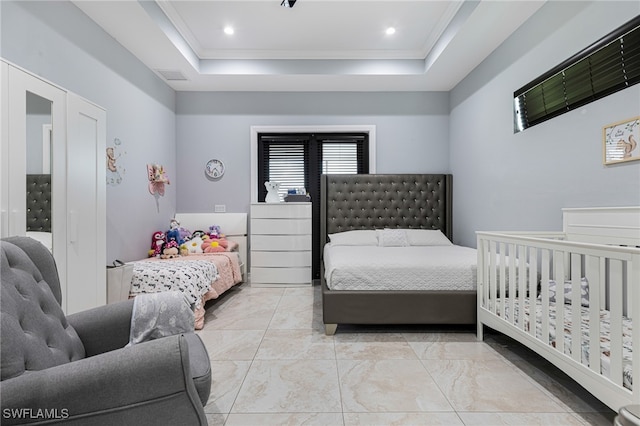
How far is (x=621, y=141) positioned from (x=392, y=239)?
231 cm

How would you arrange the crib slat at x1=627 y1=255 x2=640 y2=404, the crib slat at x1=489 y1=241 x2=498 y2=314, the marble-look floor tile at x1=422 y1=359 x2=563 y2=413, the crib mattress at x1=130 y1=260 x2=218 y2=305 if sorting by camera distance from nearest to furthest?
the crib slat at x1=627 y1=255 x2=640 y2=404 < the marble-look floor tile at x1=422 y1=359 x2=563 y2=413 < the crib slat at x1=489 y1=241 x2=498 y2=314 < the crib mattress at x1=130 y1=260 x2=218 y2=305

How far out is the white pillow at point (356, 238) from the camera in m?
4.09

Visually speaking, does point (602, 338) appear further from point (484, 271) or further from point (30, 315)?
point (30, 315)

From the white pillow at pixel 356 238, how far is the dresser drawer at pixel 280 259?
Answer: 1.68ft

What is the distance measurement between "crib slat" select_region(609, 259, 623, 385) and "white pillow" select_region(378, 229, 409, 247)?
8.36 feet

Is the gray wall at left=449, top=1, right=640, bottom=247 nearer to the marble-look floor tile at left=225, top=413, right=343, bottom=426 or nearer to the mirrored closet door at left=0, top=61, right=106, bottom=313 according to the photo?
the marble-look floor tile at left=225, top=413, right=343, bottom=426

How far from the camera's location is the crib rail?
4.48ft

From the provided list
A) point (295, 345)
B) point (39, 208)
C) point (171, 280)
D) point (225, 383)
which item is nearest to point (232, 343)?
point (295, 345)

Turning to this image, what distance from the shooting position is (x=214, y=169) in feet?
15.3

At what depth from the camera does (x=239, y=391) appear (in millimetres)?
1858

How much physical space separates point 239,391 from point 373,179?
10.7 ft

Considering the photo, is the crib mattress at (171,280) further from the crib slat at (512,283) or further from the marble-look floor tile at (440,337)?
the crib slat at (512,283)

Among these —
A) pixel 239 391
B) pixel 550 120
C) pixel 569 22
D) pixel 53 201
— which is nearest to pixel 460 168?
pixel 550 120

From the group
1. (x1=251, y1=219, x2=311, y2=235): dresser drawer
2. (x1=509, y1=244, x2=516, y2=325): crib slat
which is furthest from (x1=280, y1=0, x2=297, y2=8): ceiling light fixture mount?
(x1=509, y1=244, x2=516, y2=325): crib slat
